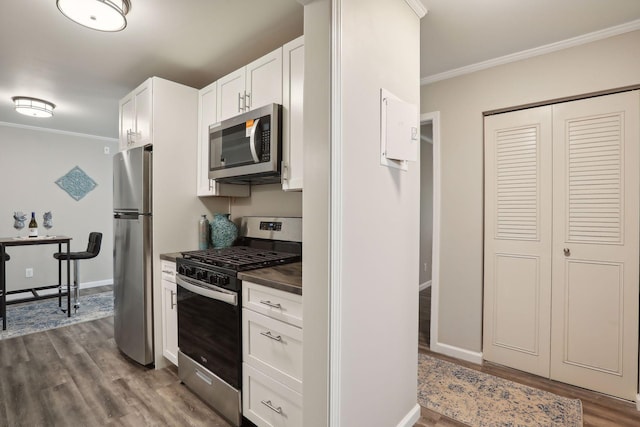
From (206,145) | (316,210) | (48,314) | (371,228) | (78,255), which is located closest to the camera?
(316,210)

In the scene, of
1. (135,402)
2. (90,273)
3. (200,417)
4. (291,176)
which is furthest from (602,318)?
(90,273)

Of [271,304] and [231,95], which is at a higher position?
[231,95]

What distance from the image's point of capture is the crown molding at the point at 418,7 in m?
Result: 1.66

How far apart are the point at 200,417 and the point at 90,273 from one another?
170 inches

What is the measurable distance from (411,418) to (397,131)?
1.63 m

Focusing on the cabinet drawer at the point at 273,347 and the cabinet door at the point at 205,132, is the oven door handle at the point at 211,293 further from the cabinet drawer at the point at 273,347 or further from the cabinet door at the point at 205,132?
the cabinet door at the point at 205,132

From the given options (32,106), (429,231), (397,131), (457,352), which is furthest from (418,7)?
(32,106)

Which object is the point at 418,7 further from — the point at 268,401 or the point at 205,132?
the point at 268,401

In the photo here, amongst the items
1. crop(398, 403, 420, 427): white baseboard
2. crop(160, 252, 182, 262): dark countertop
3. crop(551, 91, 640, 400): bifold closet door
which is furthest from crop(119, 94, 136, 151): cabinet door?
crop(551, 91, 640, 400): bifold closet door

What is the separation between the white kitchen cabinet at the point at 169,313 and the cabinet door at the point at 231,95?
1234 millimetres

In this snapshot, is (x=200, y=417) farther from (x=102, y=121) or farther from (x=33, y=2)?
(x=102, y=121)

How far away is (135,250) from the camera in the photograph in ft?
8.19

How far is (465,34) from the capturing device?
6.60ft

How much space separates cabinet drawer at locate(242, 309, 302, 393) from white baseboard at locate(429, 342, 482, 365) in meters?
1.70
